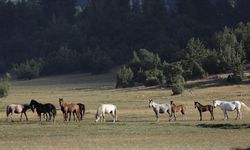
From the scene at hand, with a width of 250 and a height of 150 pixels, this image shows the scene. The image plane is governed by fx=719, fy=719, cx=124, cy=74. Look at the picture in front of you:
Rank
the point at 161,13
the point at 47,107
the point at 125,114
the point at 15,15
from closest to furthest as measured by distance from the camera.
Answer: the point at 47,107
the point at 125,114
the point at 161,13
the point at 15,15

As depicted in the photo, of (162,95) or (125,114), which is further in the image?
(162,95)

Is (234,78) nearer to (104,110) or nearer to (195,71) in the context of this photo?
(195,71)

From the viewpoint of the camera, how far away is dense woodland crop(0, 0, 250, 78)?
123 metres

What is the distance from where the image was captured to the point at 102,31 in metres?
141

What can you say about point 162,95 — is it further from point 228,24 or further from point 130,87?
point 228,24

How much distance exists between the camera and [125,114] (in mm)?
49250

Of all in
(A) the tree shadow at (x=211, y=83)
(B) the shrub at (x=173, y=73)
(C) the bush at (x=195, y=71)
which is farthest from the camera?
(C) the bush at (x=195, y=71)

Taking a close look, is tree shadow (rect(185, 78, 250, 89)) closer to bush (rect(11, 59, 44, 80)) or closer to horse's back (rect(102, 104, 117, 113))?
horse's back (rect(102, 104, 117, 113))

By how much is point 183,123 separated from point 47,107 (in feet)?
29.6

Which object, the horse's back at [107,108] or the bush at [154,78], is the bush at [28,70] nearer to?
the bush at [154,78]

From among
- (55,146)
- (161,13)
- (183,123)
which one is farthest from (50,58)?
(55,146)

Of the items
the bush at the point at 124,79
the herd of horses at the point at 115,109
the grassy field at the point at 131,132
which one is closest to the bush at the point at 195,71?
the bush at the point at 124,79

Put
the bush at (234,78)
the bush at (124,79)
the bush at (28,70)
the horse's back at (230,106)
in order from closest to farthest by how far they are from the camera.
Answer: the horse's back at (230,106), the bush at (234,78), the bush at (124,79), the bush at (28,70)

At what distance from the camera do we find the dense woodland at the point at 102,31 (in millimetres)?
122938
